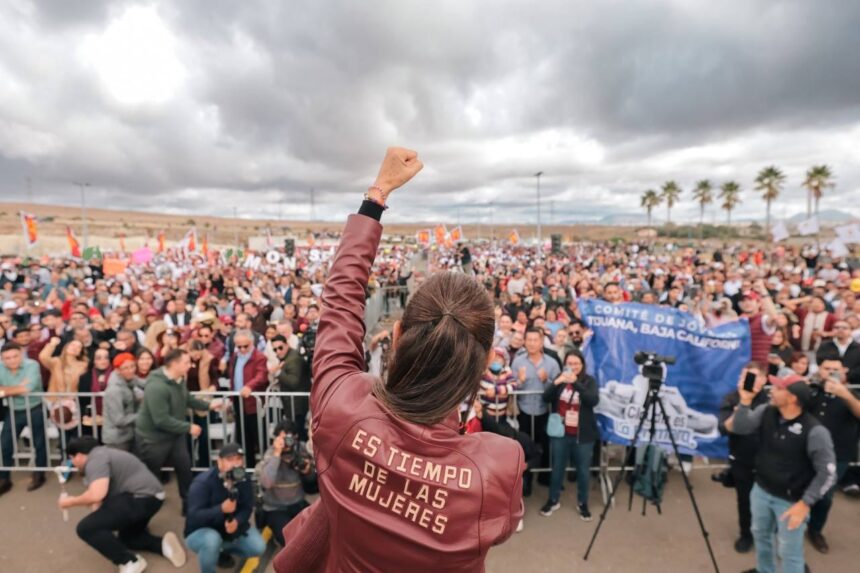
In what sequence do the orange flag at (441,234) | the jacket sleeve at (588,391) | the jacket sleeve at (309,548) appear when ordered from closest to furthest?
the jacket sleeve at (309,548) → the jacket sleeve at (588,391) → the orange flag at (441,234)

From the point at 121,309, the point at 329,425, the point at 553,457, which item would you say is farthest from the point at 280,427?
the point at 121,309

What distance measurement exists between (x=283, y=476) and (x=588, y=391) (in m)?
3.22

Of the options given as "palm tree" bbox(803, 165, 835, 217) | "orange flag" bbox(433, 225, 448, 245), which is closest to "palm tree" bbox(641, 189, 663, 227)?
"palm tree" bbox(803, 165, 835, 217)

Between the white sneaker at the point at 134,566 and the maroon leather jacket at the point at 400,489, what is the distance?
14.5 feet

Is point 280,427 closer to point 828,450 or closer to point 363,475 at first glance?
point 363,475

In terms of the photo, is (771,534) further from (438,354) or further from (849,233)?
(849,233)

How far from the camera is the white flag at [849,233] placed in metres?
14.3

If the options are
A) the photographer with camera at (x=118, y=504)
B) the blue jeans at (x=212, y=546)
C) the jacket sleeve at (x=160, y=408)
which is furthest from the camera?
the jacket sleeve at (x=160, y=408)

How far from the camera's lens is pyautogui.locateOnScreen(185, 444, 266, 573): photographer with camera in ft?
13.8

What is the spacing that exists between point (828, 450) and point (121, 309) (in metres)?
10.7

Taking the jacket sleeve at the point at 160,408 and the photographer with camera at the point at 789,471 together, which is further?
the jacket sleeve at the point at 160,408

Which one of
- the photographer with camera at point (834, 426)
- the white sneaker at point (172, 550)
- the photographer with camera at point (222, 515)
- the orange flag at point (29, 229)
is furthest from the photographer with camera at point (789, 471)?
the orange flag at point (29, 229)

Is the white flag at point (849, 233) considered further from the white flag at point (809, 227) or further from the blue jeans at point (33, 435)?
the blue jeans at point (33, 435)

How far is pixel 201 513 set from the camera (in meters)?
4.23
